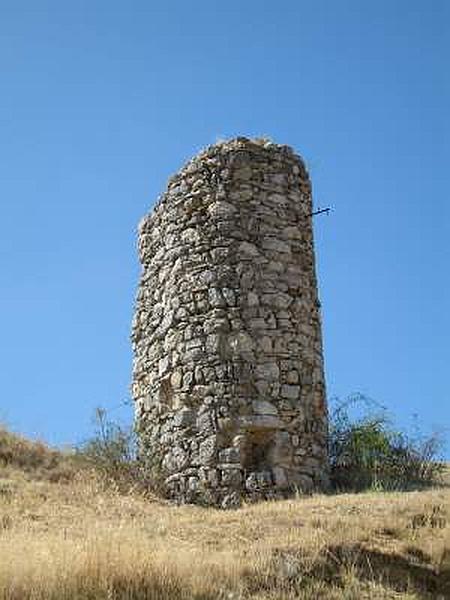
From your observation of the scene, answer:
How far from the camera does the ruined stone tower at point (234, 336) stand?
11578 mm

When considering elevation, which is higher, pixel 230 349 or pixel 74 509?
pixel 230 349

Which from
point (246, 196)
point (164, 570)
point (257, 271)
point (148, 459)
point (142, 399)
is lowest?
point (164, 570)

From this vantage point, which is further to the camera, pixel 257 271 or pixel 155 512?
pixel 257 271

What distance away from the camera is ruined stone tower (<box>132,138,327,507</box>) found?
11578 millimetres

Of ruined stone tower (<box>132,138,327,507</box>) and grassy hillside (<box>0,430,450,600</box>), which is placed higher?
ruined stone tower (<box>132,138,327,507</box>)

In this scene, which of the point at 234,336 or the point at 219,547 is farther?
the point at 234,336

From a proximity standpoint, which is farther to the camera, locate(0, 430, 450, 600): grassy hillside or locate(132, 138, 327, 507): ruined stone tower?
locate(132, 138, 327, 507): ruined stone tower

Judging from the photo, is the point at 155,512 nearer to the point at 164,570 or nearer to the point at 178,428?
the point at 178,428

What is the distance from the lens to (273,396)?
11.8 m

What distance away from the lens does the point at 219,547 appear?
8.62 metres

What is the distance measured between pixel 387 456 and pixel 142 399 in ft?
11.4

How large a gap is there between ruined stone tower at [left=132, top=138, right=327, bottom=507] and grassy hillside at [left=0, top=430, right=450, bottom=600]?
77cm

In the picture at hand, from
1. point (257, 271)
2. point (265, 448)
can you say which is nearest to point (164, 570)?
point (265, 448)

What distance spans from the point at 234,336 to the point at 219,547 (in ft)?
12.2
